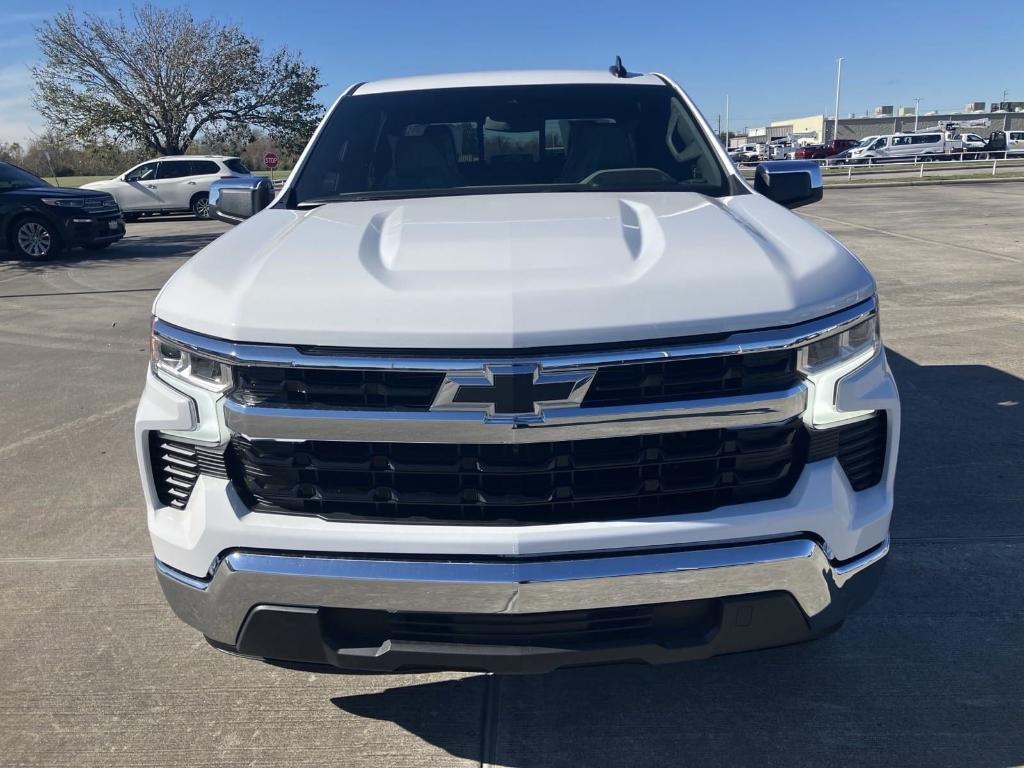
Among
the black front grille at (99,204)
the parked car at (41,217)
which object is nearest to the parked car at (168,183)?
the black front grille at (99,204)

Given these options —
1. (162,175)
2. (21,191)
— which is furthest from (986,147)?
(21,191)

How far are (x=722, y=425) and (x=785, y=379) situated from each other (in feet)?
0.65

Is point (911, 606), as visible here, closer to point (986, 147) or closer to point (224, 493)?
point (224, 493)

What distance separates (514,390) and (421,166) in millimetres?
1886

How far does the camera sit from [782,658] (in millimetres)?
2744

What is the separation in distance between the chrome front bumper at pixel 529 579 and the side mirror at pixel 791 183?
82.9 inches

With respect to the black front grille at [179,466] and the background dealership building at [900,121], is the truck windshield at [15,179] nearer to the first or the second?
the black front grille at [179,466]

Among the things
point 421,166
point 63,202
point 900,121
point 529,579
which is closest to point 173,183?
point 63,202

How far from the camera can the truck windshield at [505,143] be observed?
3326 millimetres

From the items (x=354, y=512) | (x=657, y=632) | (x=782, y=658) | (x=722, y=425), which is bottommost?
(x=782, y=658)

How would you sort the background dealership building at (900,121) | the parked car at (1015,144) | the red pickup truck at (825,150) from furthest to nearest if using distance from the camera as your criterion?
the background dealership building at (900,121), the red pickup truck at (825,150), the parked car at (1015,144)

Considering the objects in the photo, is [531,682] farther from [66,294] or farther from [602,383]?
[66,294]

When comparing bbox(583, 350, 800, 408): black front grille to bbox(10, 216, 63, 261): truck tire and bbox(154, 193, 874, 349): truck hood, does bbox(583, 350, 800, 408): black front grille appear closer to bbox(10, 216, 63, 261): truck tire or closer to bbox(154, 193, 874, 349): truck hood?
bbox(154, 193, 874, 349): truck hood

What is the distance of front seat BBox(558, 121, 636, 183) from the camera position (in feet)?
11.2
